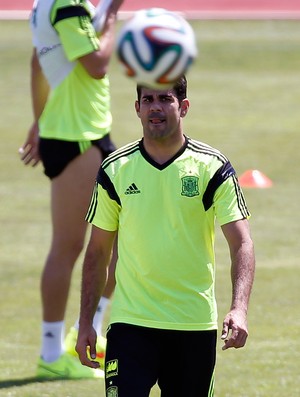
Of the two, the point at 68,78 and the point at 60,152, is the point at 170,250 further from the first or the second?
the point at 68,78

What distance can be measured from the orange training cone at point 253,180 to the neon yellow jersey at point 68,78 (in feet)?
16.5

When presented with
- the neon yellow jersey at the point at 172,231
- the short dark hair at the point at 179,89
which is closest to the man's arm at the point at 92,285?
the neon yellow jersey at the point at 172,231

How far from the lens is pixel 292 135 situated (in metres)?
17.5

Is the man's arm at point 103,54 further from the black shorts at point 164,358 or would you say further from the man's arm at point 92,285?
the black shorts at point 164,358

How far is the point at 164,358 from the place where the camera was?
535 centimetres

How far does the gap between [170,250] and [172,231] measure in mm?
83

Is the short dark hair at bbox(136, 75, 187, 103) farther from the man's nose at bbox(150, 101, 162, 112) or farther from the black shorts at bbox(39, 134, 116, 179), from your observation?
the black shorts at bbox(39, 134, 116, 179)

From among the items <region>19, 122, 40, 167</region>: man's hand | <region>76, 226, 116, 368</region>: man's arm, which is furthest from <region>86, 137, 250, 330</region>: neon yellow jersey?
<region>19, 122, 40, 167</region>: man's hand

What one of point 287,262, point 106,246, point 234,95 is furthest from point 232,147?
point 106,246

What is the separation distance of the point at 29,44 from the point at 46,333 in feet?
58.6

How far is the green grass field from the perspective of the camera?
7.80 meters

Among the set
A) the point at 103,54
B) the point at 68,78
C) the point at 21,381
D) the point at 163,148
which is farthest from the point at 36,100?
the point at 163,148

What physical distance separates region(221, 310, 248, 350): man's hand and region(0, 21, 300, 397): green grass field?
41 cm

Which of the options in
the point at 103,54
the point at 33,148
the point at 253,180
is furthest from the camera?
the point at 253,180
